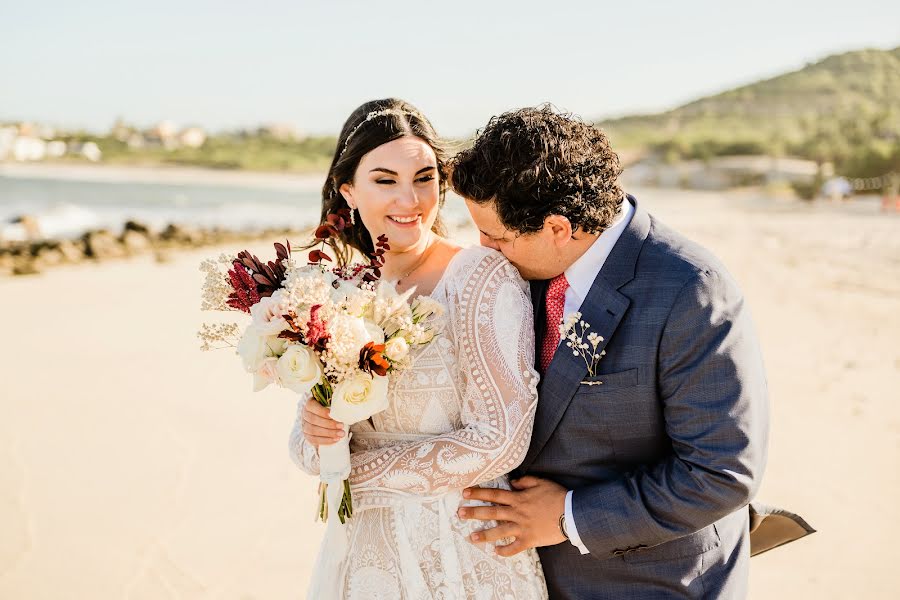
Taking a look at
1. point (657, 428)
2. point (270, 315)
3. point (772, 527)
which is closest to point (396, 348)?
point (270, 315)

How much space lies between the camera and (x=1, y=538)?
544 cm

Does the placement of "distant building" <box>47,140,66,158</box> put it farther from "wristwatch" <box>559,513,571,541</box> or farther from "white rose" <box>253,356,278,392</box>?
"wristwatch" <box>559,513,571,541</box>

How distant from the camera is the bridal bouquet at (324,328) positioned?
7.18 feet

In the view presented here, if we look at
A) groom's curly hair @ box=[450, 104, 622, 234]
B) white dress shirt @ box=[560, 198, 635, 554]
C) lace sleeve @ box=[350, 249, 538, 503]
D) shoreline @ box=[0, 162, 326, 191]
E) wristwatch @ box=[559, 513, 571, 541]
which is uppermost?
groom's curly hair @ box=[450, 104, 622, 234]

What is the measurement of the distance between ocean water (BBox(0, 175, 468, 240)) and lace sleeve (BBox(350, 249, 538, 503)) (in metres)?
21.2

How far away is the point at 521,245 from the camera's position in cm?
270

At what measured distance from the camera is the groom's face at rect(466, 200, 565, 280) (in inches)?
105

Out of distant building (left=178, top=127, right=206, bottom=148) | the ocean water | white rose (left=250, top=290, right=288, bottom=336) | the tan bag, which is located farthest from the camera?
distant building (left=178, top=127, right=206, bottom=148)

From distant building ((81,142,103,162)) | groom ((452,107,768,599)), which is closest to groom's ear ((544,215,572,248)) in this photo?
groom ((452,107,768,599))

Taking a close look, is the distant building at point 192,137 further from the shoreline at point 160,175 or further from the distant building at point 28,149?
the shoreline at point 160,175

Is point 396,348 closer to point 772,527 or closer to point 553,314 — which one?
point 553,314

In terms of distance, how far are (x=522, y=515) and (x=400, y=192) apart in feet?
4.93

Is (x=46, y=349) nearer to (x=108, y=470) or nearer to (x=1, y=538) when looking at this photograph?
(x=108, y=470)

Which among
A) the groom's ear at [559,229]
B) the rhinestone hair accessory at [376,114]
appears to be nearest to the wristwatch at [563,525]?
the groom's ear at [559,229]
